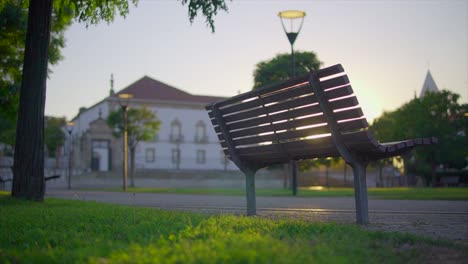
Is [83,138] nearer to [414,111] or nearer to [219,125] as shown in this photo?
[414,111]

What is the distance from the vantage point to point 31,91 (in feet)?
41.7

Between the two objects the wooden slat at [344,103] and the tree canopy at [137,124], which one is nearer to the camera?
the wooden slat at [344,103]

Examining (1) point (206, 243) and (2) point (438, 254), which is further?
(2) point (438, 254)

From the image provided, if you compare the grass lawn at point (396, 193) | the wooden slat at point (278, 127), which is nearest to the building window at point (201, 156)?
the grass lawn at point (396, 193)

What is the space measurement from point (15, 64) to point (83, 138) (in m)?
44.6

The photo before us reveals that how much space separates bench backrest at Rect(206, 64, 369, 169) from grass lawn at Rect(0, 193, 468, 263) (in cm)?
126

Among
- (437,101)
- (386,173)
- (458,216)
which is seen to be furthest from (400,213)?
(386,173)

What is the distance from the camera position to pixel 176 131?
79.7 m

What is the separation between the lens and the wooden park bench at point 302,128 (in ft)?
22.2

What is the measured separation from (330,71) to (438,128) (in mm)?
40435

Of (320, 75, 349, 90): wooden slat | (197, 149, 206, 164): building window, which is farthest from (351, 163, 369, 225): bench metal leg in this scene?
(197, 149, 206, 164): building window

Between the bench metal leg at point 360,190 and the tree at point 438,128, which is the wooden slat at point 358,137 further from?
the tree at point 438,128

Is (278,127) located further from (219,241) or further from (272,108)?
(219,241)

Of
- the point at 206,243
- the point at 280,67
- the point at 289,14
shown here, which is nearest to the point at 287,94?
the point at 206,243
